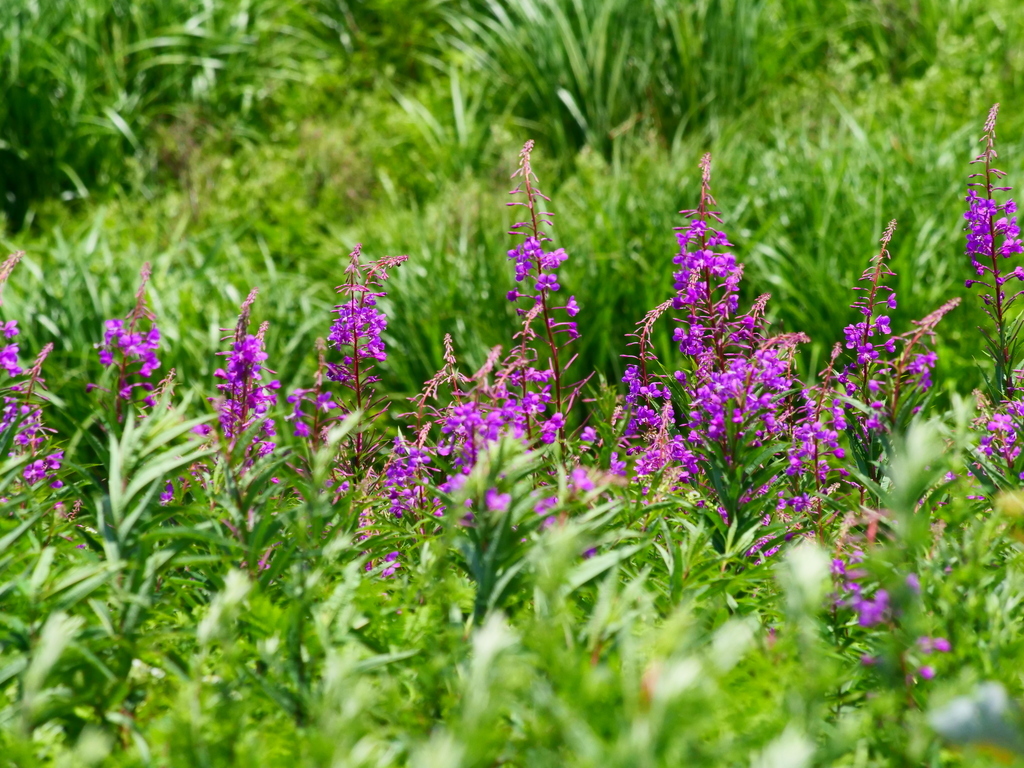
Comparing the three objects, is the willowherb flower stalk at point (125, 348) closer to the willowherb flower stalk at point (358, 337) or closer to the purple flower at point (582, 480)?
the willowherb flower stalk at point (358, 337)

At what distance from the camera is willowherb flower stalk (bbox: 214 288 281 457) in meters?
2.63

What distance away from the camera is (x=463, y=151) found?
7.88 metres

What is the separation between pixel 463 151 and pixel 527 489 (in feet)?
19.5

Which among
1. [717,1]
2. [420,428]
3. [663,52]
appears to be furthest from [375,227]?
[420,428]

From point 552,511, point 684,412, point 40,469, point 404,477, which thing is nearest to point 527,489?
point 552,511

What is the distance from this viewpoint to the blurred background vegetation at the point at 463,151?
18.6 feet

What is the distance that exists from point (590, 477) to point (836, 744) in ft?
2.67

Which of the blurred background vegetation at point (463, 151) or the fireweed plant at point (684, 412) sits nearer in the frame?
the fireweed plant at point (684, 412)

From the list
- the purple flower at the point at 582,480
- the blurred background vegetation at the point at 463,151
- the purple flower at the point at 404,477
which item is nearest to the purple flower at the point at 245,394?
the purple flower at the point at 404,477

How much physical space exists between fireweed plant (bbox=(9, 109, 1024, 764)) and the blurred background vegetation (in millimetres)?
2274

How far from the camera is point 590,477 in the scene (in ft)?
7.32

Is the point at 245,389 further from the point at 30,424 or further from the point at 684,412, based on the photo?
the point at 684,412

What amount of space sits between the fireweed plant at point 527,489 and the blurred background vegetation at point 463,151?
227cm

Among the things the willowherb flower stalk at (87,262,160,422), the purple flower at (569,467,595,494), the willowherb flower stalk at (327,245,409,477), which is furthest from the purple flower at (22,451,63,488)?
the purple flower at (569,467,595,494)
